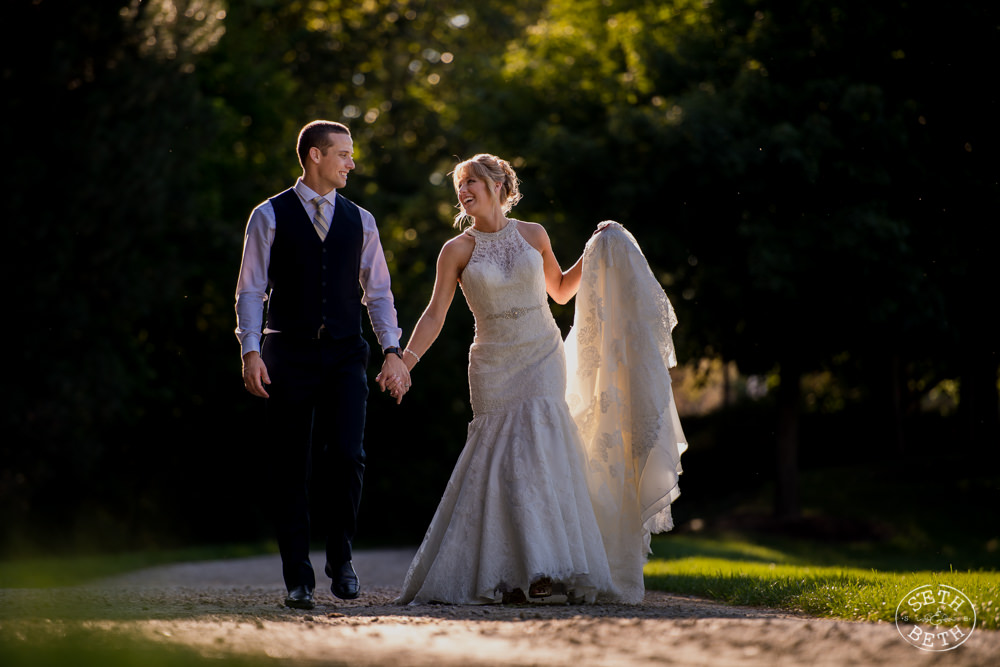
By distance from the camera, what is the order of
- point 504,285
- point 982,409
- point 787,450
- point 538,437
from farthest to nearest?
1. point 982,409
2. point 787,450
3. point 504,285
4. point 538,437

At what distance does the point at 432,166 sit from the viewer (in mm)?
28562

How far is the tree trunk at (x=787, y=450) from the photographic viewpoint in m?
18.4

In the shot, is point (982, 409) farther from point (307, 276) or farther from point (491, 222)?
point (307, 276)

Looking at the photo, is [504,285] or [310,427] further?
[504,285]

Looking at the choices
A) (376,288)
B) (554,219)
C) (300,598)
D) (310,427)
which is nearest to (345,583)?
(300,598)

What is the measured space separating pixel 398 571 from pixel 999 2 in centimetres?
1070

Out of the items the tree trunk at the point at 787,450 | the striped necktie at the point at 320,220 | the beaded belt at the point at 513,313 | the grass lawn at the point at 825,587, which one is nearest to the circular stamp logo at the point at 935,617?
the grass lawn at the point at 825,587

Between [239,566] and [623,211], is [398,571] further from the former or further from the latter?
[623,211]

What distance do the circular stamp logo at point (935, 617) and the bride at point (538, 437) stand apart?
1465 millimetres

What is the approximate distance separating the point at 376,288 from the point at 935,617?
3.44 m

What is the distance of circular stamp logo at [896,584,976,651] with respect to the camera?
436 cm

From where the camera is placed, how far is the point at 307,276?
6141 mm

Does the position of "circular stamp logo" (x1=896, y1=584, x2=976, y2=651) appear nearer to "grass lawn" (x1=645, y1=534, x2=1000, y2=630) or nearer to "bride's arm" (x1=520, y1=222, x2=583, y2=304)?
"grass lawn" (x1=645, y1=534, x2=1000, y2=630)

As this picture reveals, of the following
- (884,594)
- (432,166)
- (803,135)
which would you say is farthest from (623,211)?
(432,166)
